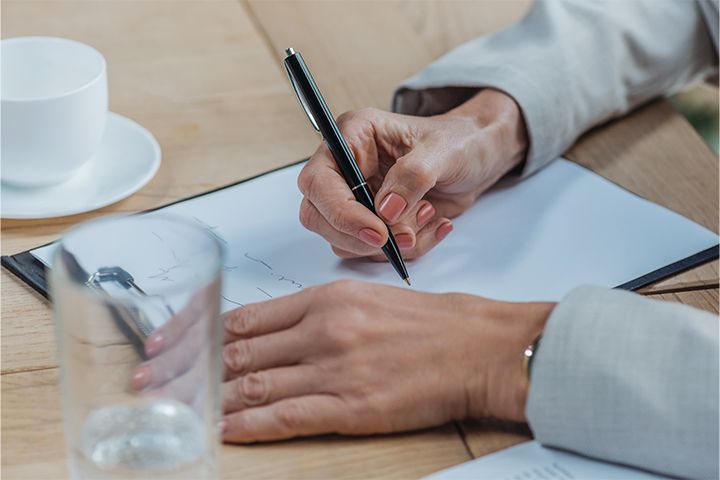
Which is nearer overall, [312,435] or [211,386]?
[211,386]

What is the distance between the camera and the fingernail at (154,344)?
1.85 ft

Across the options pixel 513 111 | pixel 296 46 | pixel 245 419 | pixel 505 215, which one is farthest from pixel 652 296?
pixel 296 46

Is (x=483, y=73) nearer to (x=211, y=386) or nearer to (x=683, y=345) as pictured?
(x=683, y=345)

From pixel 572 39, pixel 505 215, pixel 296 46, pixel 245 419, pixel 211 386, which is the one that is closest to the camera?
pixel 211 386

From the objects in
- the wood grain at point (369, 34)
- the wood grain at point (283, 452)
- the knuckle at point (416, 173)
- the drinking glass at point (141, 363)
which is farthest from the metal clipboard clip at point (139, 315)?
the wood grain at point (369, 34)

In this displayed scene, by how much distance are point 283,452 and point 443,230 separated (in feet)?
1.04

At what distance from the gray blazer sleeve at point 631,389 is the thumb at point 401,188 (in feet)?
0.73

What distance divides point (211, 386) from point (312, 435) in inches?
5.5

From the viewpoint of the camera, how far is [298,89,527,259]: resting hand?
896 millimetres

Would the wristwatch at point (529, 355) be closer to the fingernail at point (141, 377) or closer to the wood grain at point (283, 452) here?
the wood grain at point (283, 452)

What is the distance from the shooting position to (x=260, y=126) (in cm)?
112

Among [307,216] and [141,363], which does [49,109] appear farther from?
[141,363]

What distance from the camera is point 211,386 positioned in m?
0.59

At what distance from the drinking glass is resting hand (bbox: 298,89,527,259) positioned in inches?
11.6
